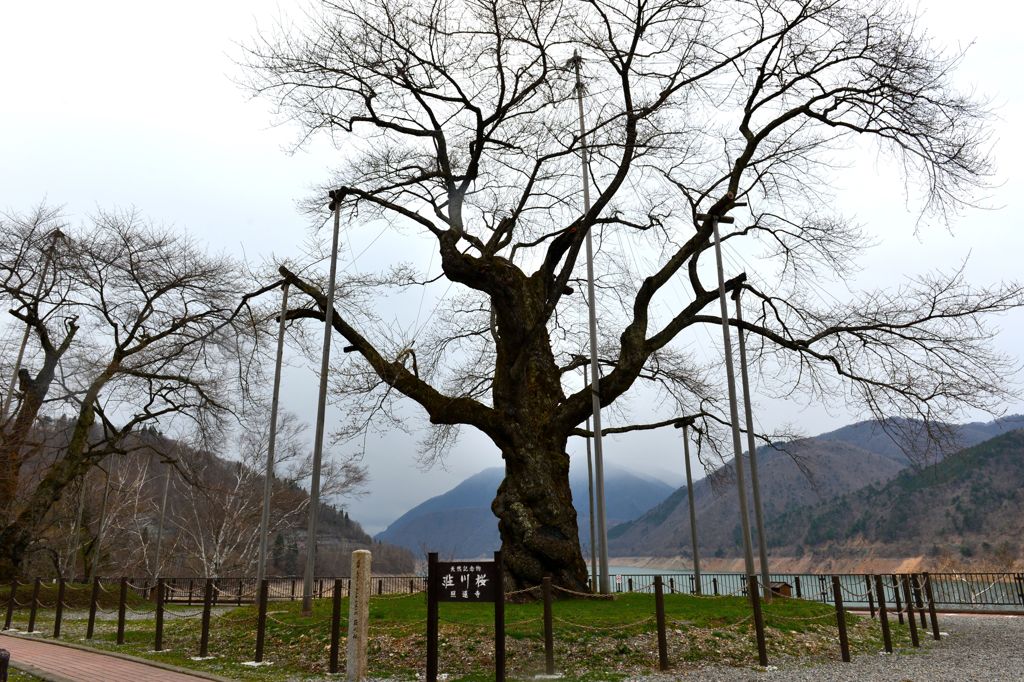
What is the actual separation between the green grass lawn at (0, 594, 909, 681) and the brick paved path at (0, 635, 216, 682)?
64cm

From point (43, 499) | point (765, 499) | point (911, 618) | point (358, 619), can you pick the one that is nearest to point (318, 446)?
point (358, 619)

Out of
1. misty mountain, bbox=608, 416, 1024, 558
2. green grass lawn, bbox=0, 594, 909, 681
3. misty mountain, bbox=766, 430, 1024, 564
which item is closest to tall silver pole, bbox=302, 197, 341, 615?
green grass lawn, bbox=0, 594, 909, 681

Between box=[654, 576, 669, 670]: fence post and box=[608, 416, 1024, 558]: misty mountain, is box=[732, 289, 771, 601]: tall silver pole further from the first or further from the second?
box=[608, 416, 1024, 558]: misty mountain

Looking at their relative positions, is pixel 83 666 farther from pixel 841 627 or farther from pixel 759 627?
pixel 841 627

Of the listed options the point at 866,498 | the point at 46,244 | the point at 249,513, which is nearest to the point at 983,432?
the point at 866,498

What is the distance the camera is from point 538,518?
1366 centimetres

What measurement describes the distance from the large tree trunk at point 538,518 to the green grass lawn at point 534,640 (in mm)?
720

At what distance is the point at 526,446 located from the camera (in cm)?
1438

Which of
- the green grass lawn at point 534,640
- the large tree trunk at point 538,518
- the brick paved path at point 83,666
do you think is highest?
the large tree trunk at point 538,518

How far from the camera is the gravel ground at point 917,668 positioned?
27.4 ft

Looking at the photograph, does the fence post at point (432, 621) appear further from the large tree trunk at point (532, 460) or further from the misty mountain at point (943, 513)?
the misty mountain at point (943, 513)

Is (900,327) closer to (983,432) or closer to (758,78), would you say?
(758,78)

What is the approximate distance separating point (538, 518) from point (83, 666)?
824 cm

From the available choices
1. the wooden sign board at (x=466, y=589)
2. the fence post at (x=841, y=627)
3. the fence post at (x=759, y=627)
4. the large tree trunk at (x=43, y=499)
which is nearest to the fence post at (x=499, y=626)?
the wooden sign board at (x=466, y=589)
